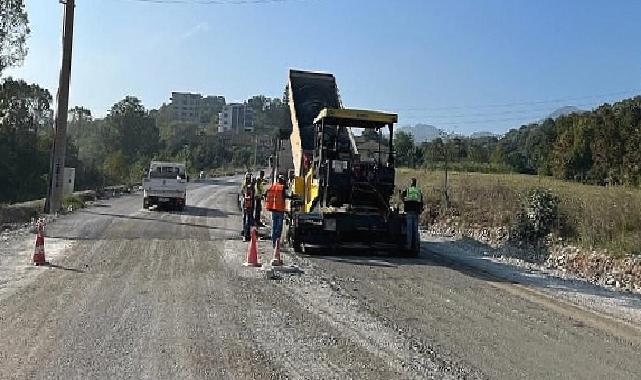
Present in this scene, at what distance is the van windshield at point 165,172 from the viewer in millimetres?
30852

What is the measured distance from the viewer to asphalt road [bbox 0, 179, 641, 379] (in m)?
6.71

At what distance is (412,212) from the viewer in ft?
52.4

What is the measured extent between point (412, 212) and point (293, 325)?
8069 mm

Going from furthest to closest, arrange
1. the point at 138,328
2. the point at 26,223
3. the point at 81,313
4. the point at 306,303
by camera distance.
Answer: the point at 26,223 → the point at 306,303 → the point at 81,313 → the point at 138,328

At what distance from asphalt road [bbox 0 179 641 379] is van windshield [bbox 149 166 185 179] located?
55.8 ft

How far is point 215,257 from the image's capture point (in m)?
14.4

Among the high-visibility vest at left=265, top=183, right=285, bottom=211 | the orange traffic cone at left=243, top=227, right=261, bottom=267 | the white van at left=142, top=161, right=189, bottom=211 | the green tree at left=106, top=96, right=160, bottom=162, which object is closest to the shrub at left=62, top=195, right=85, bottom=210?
the white van at left=142, top=161, right=189, bottom=211

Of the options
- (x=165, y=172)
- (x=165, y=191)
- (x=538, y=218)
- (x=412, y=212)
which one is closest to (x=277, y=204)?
(x=412, y=212)

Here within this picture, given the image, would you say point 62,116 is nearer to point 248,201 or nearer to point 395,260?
point 248,201

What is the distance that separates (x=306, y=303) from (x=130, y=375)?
12.3ft

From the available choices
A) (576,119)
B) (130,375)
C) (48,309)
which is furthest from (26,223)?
(576,119)

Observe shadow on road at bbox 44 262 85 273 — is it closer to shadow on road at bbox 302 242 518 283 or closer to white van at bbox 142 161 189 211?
shadow on road at bbox 302 242 518 283

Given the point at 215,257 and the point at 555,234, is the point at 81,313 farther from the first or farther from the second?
the point at 555,234

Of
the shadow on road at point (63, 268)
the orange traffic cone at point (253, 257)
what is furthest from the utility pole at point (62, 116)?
the orange traffic cone at point (253, 257)
